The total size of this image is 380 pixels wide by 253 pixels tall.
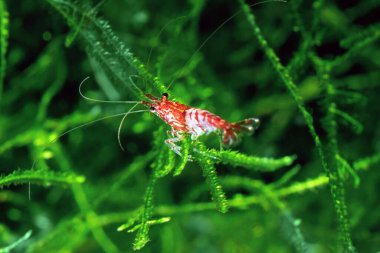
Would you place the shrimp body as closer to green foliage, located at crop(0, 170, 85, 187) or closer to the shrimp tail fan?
the shrimp tail fan

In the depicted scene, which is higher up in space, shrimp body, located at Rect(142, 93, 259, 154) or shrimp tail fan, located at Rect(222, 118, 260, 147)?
shrimp body, located at Rect(142, 93, 259, 154)

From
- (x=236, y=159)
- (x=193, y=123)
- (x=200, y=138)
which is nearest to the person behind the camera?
(x=236, y=159)

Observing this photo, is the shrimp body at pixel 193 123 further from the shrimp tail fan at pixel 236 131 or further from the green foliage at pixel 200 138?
the green foliage at pixel 200 138

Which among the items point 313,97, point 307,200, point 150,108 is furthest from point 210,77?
point 150,108

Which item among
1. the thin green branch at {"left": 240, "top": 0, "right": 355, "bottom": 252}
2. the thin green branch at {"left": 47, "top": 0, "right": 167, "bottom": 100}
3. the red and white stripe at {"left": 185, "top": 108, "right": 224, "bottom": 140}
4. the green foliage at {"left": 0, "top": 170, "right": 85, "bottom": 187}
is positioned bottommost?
the thin green branch at {"left": 240, "top": 0, "right": 355, "bottom": 252}

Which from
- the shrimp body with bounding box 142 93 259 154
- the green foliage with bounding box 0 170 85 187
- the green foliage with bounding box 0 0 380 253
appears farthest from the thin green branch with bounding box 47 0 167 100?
the green foliage with bounding box 0 0 380 253

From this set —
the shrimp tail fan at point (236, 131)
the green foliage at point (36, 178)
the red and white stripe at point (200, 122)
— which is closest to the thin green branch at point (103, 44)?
the red and white stripe at point (200, 122)

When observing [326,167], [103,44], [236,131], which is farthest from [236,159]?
[103,44]

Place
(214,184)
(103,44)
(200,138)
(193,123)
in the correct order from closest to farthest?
1. (214,184)
2. (193,123)
3. (103,44)
4. (200,138)

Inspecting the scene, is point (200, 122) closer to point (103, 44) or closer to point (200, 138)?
point (103, 44)
